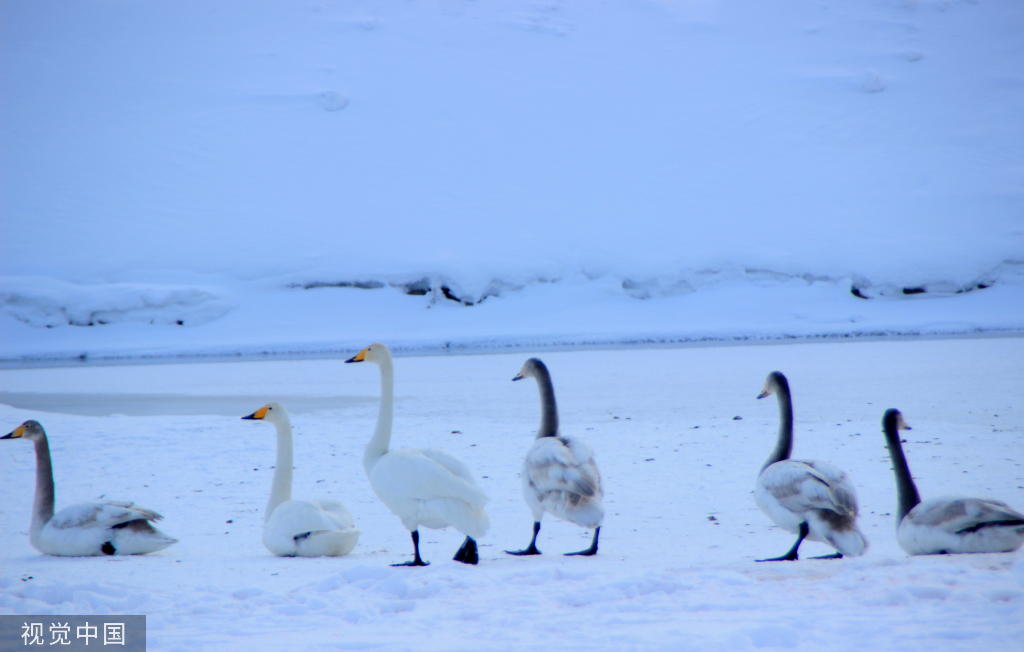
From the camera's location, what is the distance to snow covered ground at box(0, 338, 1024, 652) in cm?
279

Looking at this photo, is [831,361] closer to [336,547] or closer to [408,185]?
[336,547]

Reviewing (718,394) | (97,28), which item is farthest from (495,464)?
(97,28)

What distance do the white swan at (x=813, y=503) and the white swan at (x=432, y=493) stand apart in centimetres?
133

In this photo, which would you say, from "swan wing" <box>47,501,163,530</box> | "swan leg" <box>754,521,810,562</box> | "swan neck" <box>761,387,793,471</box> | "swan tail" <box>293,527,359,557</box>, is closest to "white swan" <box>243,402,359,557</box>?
"swan tail" <box>293,527,359,557</box>

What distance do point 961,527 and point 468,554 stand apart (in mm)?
2085

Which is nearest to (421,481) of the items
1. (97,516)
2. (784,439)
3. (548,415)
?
(548,415)

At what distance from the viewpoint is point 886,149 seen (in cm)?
4391

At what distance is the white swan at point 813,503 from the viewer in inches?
146

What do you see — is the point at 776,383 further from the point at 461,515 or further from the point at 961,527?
the point at 461,515

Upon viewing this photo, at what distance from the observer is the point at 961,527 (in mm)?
3492

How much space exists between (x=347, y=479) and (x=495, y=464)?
3.80 feet

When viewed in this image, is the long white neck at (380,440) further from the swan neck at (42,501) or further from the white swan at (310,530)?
the swan neck at (42,501)

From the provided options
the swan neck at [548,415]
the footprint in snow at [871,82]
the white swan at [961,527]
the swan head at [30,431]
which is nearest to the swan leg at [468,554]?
the swan neck at [548,415]

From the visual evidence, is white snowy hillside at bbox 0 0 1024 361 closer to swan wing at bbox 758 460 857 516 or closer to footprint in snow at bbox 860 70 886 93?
footprint in snow at bbox 860 70 886 93
